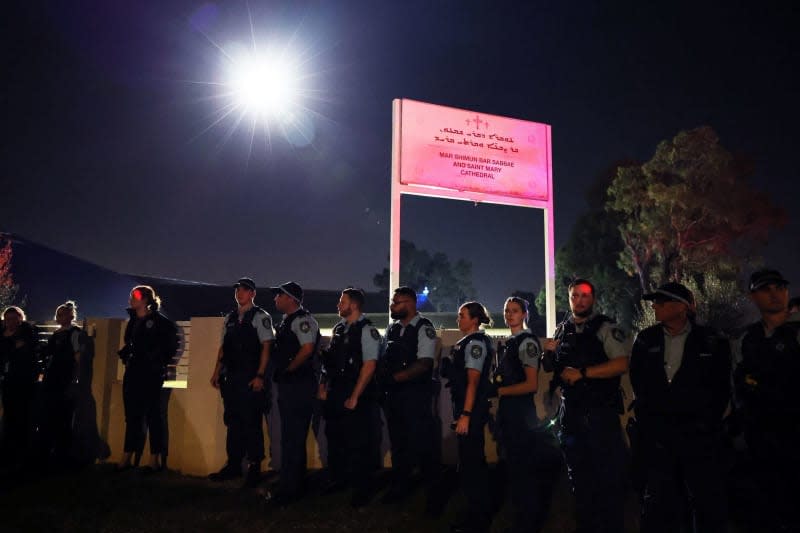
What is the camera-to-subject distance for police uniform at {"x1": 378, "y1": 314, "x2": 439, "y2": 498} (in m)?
5.05

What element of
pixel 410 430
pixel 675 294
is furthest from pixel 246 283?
pixel 675 294

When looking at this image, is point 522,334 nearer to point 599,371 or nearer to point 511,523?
point 599,371

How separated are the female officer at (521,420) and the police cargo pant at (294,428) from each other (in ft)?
6.15

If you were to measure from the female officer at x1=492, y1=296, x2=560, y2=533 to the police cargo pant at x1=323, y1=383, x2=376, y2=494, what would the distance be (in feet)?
4.54

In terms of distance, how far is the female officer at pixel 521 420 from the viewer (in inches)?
162

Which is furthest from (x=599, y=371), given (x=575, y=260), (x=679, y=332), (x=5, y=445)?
(x=575, y=260)

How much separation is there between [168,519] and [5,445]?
3238 mm

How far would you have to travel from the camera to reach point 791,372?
3.00m

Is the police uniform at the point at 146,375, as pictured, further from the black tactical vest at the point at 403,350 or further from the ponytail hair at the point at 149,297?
the black tactical vest at the point at 403,350

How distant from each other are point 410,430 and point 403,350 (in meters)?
0.75

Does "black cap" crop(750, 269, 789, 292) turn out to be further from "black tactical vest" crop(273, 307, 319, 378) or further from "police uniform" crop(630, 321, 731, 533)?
"black tactical vest" crop(273, 307, 319, 378)

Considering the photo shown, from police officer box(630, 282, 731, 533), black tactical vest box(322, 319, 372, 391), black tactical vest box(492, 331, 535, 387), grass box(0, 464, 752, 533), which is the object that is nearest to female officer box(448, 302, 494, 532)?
black tactical vest box(492, 331, 535, 387)

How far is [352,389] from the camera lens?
509 centimetres

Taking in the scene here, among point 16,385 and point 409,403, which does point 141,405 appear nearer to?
point 16,385
